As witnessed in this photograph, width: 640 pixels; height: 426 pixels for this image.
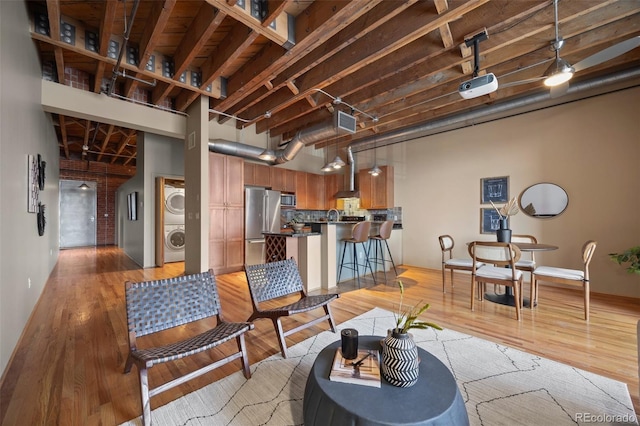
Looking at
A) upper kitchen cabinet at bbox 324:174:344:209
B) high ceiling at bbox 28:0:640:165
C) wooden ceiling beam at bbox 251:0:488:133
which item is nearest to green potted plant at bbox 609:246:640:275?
high ceiling at bbox 28:0:640:165

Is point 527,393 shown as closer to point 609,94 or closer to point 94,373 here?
point 94,373

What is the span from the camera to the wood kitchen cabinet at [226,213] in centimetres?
514

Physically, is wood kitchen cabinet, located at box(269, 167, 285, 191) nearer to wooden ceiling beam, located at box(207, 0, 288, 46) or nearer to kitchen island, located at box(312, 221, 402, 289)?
kitchen island, located at box(312, 221, 402, 289)

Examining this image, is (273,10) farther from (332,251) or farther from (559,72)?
(332,251)

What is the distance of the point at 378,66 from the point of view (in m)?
3.38

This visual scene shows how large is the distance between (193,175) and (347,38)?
125 inches

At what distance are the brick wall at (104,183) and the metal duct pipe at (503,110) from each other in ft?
31.4

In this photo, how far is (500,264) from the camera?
303 centimetres

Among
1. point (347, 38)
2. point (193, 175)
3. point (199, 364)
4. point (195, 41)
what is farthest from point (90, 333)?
point (347, 38)

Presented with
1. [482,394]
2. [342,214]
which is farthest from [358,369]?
[342,214]

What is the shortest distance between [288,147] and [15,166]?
13.3 feet

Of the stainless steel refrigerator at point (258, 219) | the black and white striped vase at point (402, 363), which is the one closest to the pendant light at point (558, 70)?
the black and white striped vase at point (402, 363)

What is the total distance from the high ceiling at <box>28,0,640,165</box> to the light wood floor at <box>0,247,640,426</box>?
101 inches

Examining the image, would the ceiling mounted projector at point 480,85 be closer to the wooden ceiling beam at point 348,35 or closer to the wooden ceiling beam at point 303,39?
the wooden ceiling beam at point 348,35
